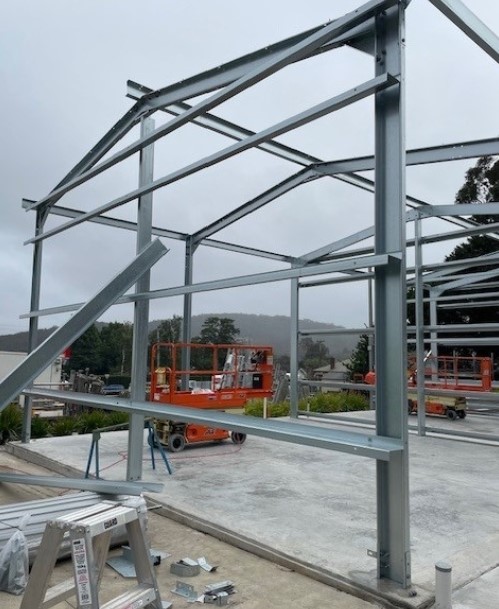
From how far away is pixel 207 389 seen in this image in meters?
8.24

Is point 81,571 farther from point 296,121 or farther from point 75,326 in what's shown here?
point 296,121

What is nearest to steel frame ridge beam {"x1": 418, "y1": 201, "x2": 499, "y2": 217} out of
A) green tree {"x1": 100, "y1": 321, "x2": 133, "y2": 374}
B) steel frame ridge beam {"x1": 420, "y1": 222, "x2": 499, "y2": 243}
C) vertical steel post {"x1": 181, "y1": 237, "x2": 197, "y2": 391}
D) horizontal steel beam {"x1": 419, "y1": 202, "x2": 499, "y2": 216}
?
horizontal steel beam {"x1": 419, "y1": 202, "x2": 499, "y2": 216}

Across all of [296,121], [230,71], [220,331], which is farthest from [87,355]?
[296,121]

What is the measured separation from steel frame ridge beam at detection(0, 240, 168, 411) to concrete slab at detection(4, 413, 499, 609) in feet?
5.24

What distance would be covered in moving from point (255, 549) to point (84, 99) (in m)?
6.79

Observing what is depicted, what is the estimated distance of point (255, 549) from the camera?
3219 millimetres

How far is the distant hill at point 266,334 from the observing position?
11638 mm

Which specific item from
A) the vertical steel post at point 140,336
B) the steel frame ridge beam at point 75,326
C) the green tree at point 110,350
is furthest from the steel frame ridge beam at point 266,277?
the green tree at point 110,350

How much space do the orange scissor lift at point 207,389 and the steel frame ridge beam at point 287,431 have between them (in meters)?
1.25

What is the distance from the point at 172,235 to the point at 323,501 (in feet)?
18.5

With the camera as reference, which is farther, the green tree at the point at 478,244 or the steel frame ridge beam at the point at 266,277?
the green tree at the point at 478,244

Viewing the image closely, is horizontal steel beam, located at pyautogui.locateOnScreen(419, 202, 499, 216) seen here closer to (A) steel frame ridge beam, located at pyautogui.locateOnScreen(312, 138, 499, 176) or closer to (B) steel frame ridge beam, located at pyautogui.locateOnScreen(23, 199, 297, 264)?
(A) steel frame ridge beam, located at pyautogui.locateOnScreen(312, 138, 499, 176)

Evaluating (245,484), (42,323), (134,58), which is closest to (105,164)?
(134,58)

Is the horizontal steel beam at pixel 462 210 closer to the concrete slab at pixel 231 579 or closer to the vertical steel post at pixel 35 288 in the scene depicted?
the concrete slab at pixel 231 579
